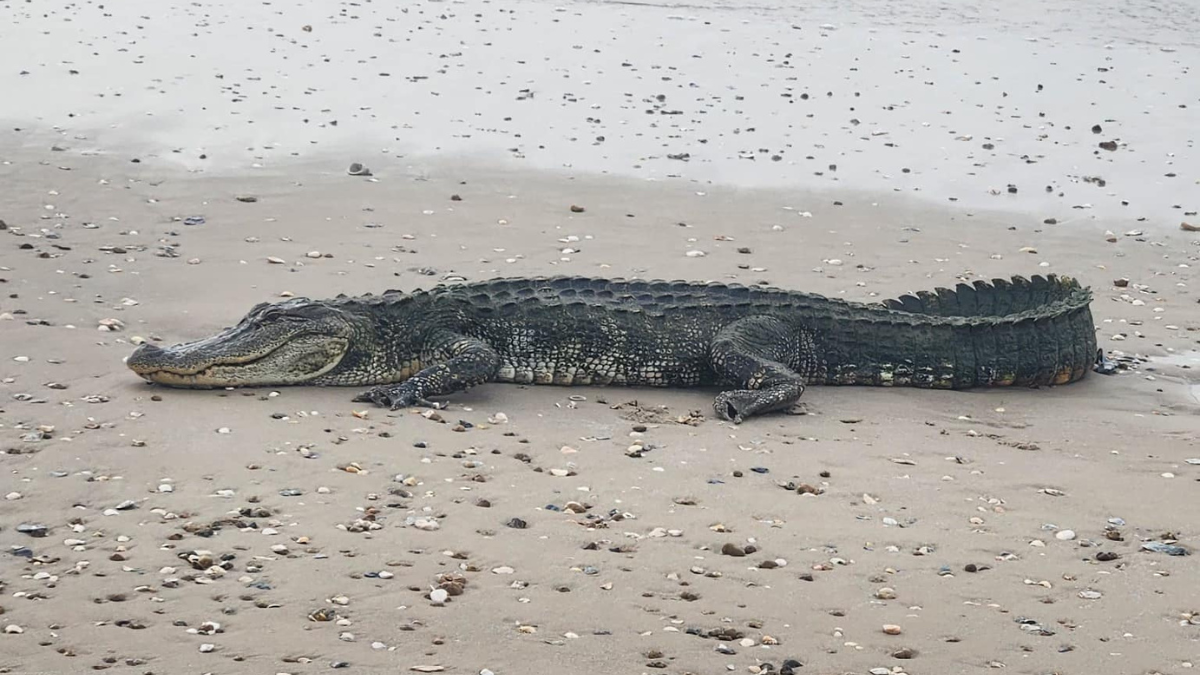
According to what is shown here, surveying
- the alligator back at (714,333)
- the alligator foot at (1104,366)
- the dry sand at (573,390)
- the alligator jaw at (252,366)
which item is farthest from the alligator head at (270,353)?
the alligator foot at (1104,366)

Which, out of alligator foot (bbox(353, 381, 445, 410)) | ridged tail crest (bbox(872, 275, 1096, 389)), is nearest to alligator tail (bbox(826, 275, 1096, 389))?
ridged tail crest (bbox(872, 275, 1096, 389))

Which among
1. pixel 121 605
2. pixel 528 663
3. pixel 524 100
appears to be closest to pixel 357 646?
pixel 528 663

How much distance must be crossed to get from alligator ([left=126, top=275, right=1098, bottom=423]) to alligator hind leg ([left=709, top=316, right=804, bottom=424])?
1 cm

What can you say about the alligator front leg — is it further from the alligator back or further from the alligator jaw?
the alligator jaw

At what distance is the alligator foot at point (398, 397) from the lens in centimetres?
825

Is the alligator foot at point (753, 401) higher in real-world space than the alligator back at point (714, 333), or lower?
lower

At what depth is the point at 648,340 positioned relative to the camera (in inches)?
355

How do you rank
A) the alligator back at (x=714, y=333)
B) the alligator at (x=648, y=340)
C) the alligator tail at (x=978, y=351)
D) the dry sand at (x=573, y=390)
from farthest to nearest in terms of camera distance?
the alligator tail at (x=978, y=351) < the alligator back at (x=714, y=333) < the alligator at (x=648, y=340) < the dry sand at (x=573, y=390)

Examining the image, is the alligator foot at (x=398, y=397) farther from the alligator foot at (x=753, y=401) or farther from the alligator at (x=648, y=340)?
the alligator foot at (x=753, y=401)

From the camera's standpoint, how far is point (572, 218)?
1225 centimetres

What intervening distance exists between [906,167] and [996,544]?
8380 millimetres

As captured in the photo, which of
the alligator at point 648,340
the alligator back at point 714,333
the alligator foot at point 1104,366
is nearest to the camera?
the alligator at point 648,340

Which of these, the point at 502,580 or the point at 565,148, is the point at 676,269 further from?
the point at 502,580

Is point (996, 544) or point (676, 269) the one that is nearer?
point (996, 544)
